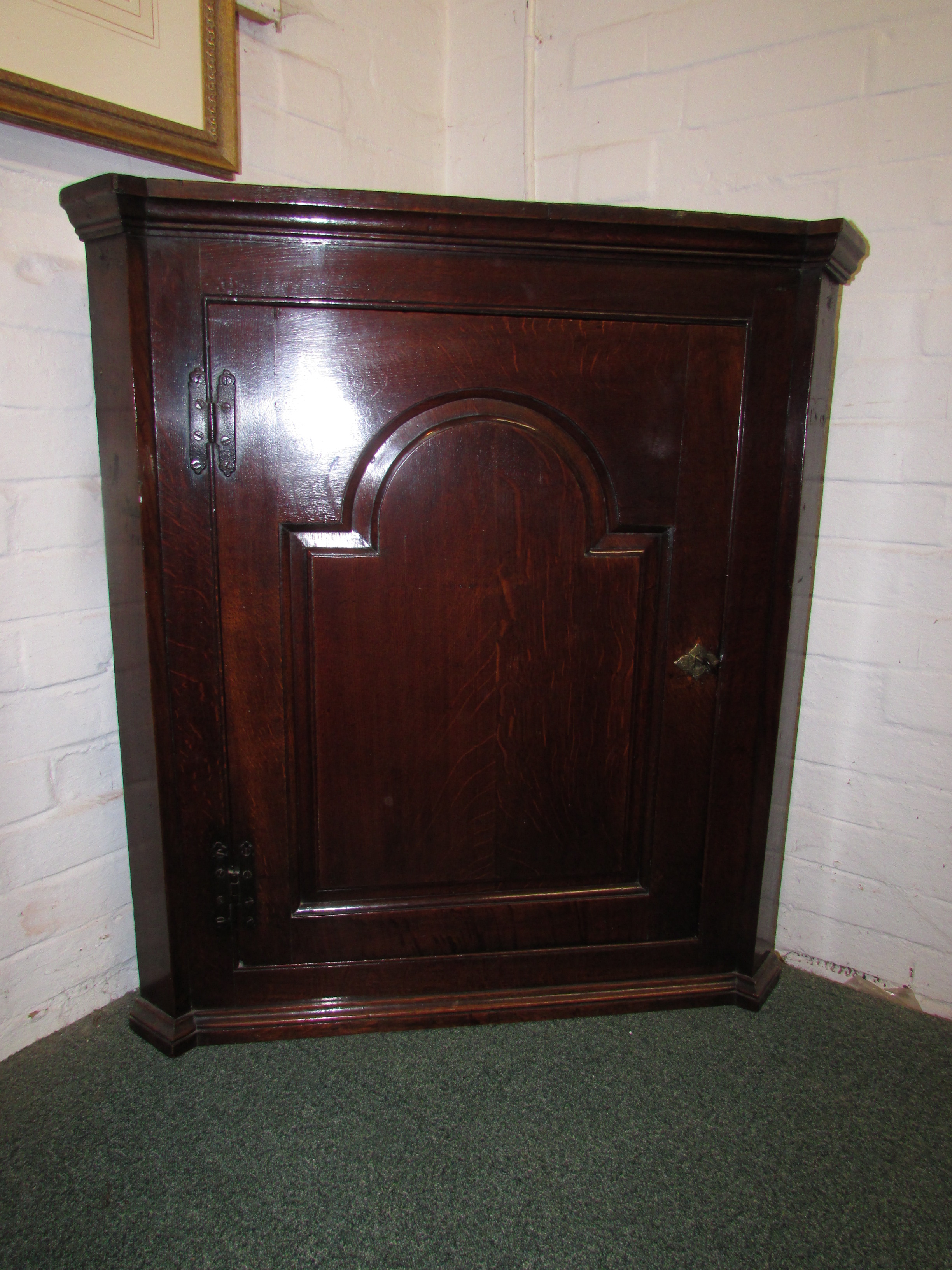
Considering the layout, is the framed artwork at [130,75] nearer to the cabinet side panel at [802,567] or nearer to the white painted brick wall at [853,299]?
the white painted brick wall at [853,299]

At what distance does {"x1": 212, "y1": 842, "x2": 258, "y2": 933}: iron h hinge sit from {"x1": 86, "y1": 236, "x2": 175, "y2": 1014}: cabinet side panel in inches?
3.1

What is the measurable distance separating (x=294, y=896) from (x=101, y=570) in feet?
1.97

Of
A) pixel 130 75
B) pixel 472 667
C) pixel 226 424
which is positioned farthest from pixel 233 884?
pixel 130 75

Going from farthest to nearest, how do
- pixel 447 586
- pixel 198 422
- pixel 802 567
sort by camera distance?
pixel 802 567, pixel 447 586, pixel 198 422

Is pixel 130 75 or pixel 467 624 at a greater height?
pixel 130 75

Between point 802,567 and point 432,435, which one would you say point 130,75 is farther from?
point 802,567

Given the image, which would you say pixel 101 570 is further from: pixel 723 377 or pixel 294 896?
pixel 723 377

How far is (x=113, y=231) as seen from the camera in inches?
39.8

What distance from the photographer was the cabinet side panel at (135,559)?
1039 mm

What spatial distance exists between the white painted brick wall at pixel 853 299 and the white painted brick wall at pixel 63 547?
47 cm

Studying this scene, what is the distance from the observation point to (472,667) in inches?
47.1

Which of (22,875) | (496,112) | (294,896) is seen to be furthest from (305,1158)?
(496,112)

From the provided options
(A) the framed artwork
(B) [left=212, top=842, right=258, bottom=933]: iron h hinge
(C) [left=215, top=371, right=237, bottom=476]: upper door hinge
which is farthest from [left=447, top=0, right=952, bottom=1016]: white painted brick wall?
(B) [left=212, top=842, right=258, bottom=933]: iron h hinge

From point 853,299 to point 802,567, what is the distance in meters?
0.47
